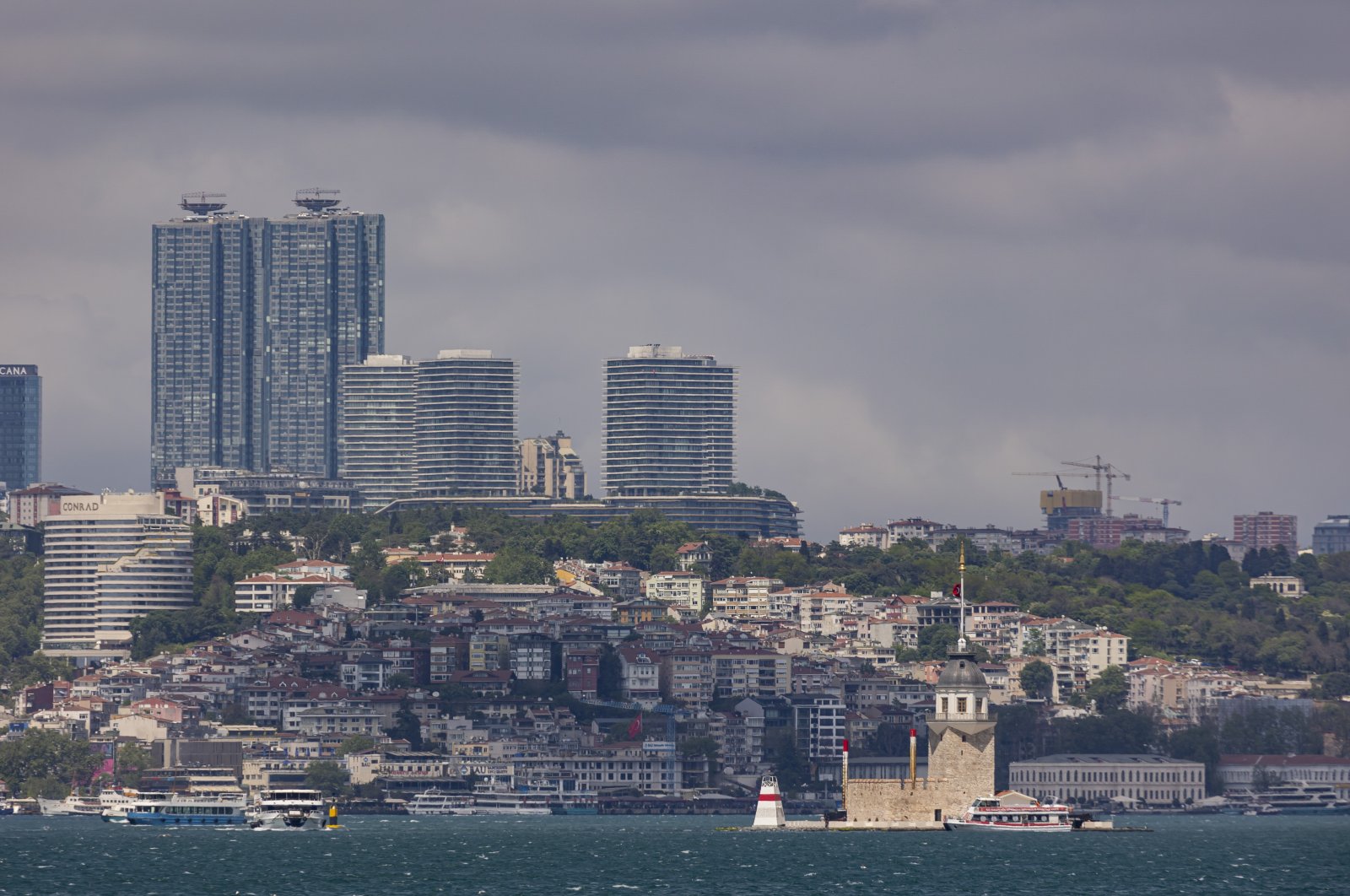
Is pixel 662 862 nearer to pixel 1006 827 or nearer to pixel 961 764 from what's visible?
pixel 961 764

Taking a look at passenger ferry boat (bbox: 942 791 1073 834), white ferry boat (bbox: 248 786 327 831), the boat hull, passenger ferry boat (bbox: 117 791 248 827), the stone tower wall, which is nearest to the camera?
the stone tower wall

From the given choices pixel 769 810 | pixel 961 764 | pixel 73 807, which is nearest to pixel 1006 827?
pixel 961 764

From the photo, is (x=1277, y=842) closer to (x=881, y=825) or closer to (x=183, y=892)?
(x=881, y=825)

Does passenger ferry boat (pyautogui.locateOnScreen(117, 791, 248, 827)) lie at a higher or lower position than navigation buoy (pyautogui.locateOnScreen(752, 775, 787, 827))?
lower

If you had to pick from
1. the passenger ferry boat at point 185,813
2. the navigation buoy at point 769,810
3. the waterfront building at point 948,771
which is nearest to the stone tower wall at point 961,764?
the waterfront building at point 948,771

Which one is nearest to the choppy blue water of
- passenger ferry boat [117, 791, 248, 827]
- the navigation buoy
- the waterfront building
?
the navigation buoy

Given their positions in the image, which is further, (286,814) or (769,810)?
(286,814)

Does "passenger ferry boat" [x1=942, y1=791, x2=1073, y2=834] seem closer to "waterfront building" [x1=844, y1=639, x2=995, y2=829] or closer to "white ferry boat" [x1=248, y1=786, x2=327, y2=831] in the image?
"waterfront building" [x1=844, y1=639, x2=995, y2=829]

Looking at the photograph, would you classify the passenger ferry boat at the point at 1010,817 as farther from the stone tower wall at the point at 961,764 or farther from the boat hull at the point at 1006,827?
the stone tower wall at the point at 961,764
